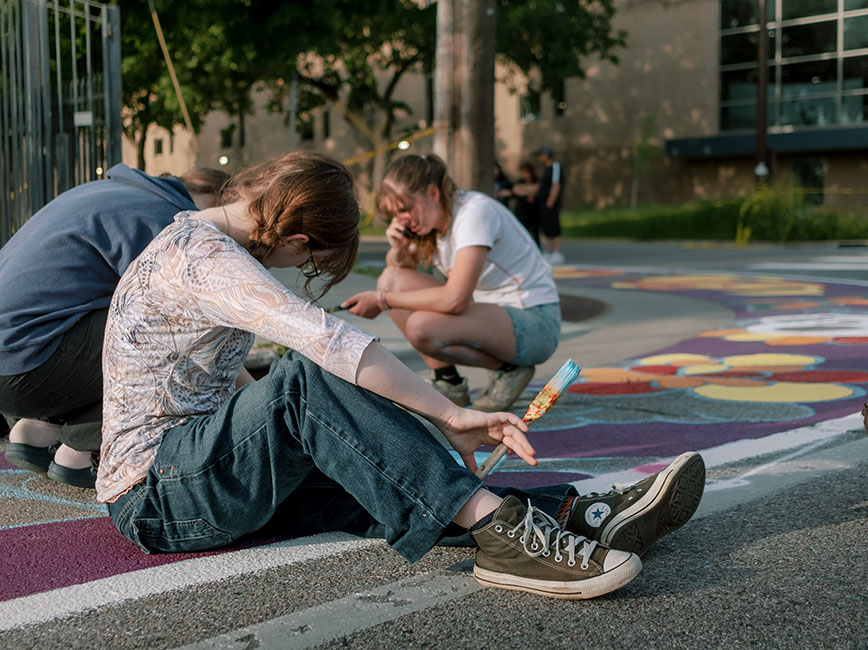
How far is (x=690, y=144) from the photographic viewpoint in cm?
3512

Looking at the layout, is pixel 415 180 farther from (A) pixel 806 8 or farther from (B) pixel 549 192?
(A) pixel 806 8

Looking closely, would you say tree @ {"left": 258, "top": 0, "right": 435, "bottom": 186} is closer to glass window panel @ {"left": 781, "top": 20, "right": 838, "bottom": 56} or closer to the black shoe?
glass window panel @ {"left": 781, "top": 20, "right": 838, "bottom": 56}

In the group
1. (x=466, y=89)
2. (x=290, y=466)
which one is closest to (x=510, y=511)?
(x=290, y=466)

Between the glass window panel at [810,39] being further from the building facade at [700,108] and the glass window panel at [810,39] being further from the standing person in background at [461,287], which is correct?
the standing person in background at [461,287]

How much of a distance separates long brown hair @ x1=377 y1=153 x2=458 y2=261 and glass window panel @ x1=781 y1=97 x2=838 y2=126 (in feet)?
101

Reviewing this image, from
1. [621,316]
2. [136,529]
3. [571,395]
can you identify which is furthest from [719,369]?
[136,529]

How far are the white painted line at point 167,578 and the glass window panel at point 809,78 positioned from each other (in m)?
33.2

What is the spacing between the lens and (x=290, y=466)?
8.68 feet

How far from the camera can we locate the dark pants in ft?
11.2

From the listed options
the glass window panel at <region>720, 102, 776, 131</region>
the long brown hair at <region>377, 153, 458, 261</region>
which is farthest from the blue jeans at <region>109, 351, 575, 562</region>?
the glass window panel at <region>720, 102, 776, 131</region>

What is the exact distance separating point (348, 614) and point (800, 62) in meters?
34.0

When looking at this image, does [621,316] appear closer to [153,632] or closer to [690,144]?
[153,632]

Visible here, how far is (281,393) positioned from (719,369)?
434 cm

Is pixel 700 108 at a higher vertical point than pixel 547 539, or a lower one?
higher
